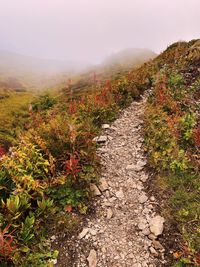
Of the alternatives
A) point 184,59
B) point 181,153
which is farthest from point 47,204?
point 184,59

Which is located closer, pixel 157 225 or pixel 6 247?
pixel 6 247

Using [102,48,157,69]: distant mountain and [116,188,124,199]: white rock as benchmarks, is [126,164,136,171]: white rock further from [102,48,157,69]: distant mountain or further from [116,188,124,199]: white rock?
[102,48,157,69]: distant mountain

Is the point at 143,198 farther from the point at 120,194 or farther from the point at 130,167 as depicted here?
the point at 130,167

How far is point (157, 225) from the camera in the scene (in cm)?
638

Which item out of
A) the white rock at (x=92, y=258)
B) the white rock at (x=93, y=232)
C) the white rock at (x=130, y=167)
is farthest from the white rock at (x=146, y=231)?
the white rock at (x=130, y=167)

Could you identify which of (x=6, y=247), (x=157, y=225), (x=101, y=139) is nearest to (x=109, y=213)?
(x=157, y=225)

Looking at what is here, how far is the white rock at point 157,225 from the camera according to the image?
6259 millimetres

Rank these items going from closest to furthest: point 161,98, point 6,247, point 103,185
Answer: point 6,247 < point 103,185 < point 161,98

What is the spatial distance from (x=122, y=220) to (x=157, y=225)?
78cm

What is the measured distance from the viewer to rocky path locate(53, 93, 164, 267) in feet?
19.2

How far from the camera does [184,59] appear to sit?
15.2 m

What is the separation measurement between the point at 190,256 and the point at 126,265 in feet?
3.96

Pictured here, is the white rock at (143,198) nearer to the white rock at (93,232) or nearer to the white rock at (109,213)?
the white rock at (109,213)

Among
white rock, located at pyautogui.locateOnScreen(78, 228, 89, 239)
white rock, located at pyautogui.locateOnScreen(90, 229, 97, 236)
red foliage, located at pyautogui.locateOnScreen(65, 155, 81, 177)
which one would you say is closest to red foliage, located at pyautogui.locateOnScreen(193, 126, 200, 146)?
red foliage, located at pyautogui.locateOnScreen(65, 155, 81, 177)
